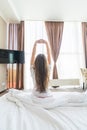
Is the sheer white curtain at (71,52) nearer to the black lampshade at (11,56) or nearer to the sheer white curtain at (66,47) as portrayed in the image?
the sheer white curtain at (66,47)

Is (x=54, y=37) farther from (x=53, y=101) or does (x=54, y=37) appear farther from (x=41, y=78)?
(x=53, y=101)

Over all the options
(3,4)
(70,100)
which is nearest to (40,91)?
(70,100)

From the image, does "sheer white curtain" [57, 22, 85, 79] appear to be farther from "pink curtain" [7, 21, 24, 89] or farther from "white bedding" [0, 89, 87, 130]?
"white bedding" [0, 89, 87, 130]

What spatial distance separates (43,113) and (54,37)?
4.70 meters

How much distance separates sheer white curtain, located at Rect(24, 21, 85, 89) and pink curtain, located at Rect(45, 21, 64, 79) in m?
0.16

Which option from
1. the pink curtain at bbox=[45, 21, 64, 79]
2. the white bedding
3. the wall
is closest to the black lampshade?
the wall

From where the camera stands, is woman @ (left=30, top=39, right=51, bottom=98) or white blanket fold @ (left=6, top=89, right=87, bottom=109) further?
woman @ (left=30, top=39, right=51, bottom=98)

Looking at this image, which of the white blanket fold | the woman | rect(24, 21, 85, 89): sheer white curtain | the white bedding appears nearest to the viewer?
the white bedding

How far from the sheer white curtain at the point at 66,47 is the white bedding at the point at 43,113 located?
4.21 meters

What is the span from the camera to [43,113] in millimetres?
1098

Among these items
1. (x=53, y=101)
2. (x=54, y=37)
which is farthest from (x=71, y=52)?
(x=53, y=101)

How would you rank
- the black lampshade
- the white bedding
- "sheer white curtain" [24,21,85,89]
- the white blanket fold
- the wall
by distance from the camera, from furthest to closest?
"sheer white curtain" [24,21,85,89]
the wall
the black lampshade
the white blanket fold
the white bedding

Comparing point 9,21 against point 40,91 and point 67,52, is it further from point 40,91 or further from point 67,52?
point 40,91

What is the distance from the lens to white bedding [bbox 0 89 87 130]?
902mm
